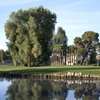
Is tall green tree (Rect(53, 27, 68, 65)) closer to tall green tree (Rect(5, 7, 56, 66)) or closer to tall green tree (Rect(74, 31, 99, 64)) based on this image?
tall green tree (Rect(74, 31, 99, 64))

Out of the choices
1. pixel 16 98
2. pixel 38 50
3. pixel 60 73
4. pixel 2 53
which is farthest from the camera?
pixel 2 53

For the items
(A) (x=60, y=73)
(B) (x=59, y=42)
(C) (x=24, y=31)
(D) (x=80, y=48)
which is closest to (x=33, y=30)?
(C) (x=24, y=31)

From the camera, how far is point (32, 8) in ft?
342

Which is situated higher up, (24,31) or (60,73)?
(24,31)

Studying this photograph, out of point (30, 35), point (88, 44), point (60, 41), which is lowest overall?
point (30, 35)

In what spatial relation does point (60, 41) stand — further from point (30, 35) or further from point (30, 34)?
point (30, 35)

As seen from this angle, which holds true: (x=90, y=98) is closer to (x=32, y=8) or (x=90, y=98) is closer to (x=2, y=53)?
(x=32, y=8)

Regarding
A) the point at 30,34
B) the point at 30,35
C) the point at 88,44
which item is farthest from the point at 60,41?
the point at 30,35

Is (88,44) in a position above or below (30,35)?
above

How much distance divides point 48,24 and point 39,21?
239 centimetres

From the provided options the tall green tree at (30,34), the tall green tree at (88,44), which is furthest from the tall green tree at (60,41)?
the tall green tree at (30,34)

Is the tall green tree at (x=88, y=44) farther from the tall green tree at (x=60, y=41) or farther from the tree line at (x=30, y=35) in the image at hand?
the tree line at (x=30, y=35)

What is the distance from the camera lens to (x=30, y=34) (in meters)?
98.8

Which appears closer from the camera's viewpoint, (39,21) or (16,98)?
(16,98)
